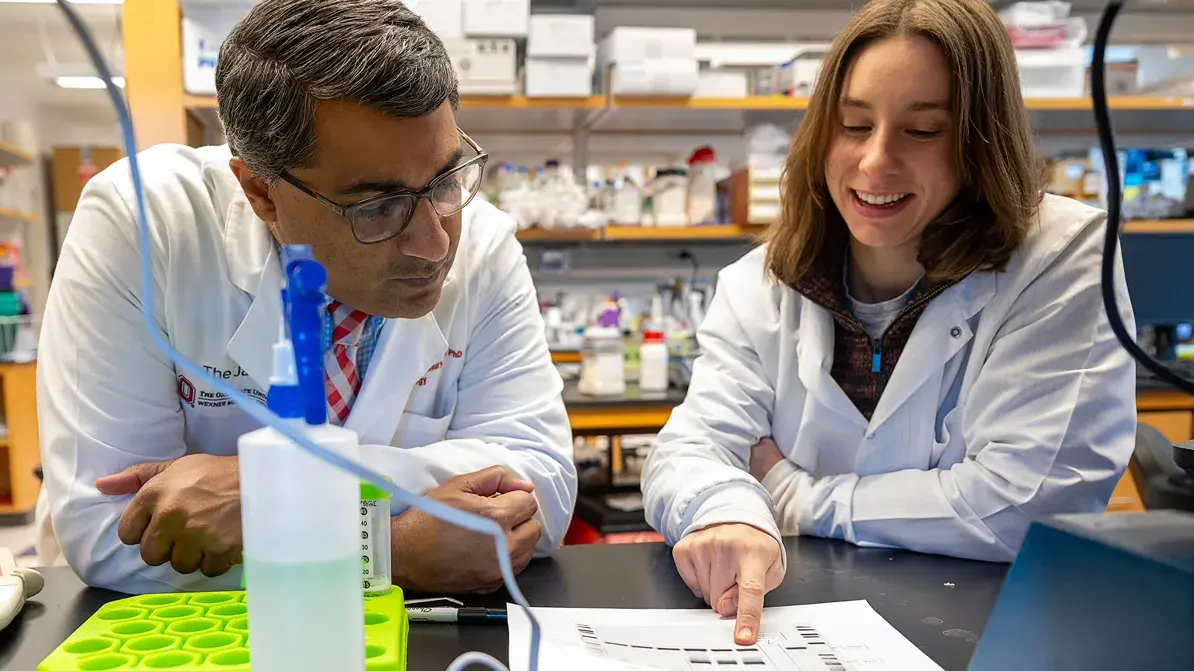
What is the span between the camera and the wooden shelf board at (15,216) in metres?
5.22

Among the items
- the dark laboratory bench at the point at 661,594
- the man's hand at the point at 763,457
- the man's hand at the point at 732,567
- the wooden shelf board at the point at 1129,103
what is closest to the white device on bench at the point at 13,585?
the dark laboratory bench at the point at 661,594

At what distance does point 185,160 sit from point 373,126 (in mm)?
423

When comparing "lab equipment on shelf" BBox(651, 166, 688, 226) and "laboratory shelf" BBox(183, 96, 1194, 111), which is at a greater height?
"laboratory shelf" BBox(183, 96, 1194, 111)

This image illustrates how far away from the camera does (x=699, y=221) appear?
330 cm

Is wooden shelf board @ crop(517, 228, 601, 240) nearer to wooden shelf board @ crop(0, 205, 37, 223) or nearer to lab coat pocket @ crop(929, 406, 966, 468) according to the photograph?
lab coat pocket @ crop(929, 406, 966, 468)

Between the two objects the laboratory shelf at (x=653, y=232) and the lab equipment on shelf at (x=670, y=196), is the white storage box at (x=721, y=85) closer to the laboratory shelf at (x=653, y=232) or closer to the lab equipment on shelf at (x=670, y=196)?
the lab equipment on shelf at (x=670, y=196)

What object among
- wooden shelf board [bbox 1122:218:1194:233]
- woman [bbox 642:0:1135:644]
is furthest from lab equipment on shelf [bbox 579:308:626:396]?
wooden shelf board [bbox 1122:218:1194:233]

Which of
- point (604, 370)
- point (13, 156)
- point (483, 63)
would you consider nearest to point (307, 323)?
point (604, 370)

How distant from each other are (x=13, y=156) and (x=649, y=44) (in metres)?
4.66

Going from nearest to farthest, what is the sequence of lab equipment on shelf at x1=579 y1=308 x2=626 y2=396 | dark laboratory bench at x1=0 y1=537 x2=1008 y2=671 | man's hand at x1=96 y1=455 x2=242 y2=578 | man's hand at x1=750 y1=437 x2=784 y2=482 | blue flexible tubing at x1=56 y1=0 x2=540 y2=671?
1. blue flexible tubing at x1=56 y1=0 x2=540 y2=671
2. dark laboratory bench at x1=0 y1=537 x2=1008 y2=671
3. man's hand at x1=96 y1=455 x2=242 y2=578
4. man's hand at x1=750 y1=437 x2=784 y2=482
5. lab equipment on shelf at x1=579 y1=308 x2=626 y2=396

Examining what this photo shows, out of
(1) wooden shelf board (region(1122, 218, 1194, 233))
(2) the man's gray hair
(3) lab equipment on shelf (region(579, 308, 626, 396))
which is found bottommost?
(3) lab equipment on shelf (region(579, 308, 626, 396))

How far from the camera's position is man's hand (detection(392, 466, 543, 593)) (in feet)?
3.01

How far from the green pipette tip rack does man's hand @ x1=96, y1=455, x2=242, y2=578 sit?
0.41 feet

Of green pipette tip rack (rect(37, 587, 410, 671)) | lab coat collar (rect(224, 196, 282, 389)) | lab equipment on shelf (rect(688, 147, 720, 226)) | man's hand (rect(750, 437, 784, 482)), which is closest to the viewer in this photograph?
green pipette tip rack (rect(37, 587, 410, 671))
